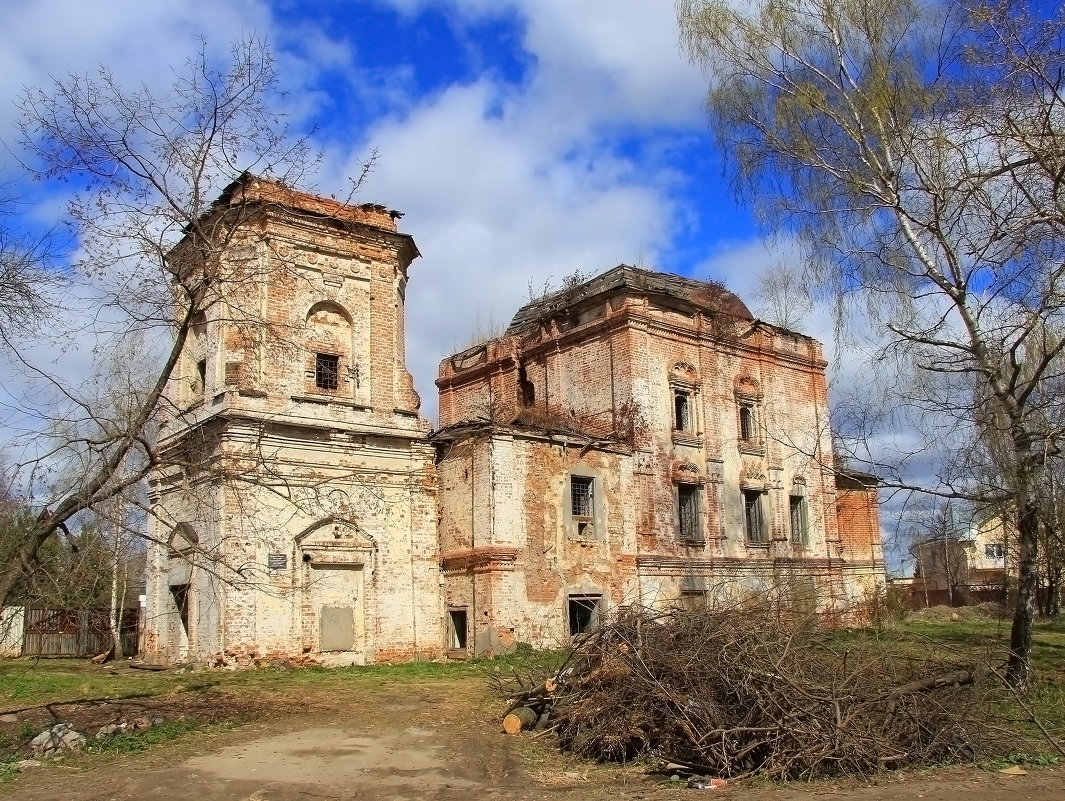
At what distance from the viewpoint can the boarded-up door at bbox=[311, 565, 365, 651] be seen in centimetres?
1905

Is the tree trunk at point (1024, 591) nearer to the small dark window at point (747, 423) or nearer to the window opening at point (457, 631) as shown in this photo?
the window opening at point (457, 631)

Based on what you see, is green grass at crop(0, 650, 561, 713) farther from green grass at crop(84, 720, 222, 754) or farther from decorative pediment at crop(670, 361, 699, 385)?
decorative pediment at crop(670, 361, 699, 385)

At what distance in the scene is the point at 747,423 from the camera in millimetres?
27688

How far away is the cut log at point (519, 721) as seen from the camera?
1125 cm

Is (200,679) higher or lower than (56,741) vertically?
lower

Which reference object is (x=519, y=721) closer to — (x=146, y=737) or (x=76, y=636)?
(x=146, y=737)


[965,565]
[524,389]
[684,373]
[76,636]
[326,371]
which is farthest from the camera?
[965,565]

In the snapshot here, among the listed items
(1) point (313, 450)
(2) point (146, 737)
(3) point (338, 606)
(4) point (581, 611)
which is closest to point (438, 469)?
(1) point (313, 450)

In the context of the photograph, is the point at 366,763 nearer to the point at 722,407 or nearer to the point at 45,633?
the point at 722,407

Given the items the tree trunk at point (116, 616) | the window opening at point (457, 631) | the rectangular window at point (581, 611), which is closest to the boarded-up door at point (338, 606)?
→ the window opening at point (457, 631)

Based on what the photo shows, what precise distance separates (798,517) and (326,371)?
632 inches

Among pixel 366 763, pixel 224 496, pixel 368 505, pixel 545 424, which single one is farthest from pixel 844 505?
pixel 366 763

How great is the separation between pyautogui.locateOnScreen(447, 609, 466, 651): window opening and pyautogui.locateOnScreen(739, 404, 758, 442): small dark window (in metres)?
10.9

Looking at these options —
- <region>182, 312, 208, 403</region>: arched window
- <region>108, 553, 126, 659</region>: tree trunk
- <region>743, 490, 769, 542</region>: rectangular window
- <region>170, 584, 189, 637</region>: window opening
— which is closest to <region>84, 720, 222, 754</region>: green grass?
<region>170, 584, 189, 637</region>: window opening
